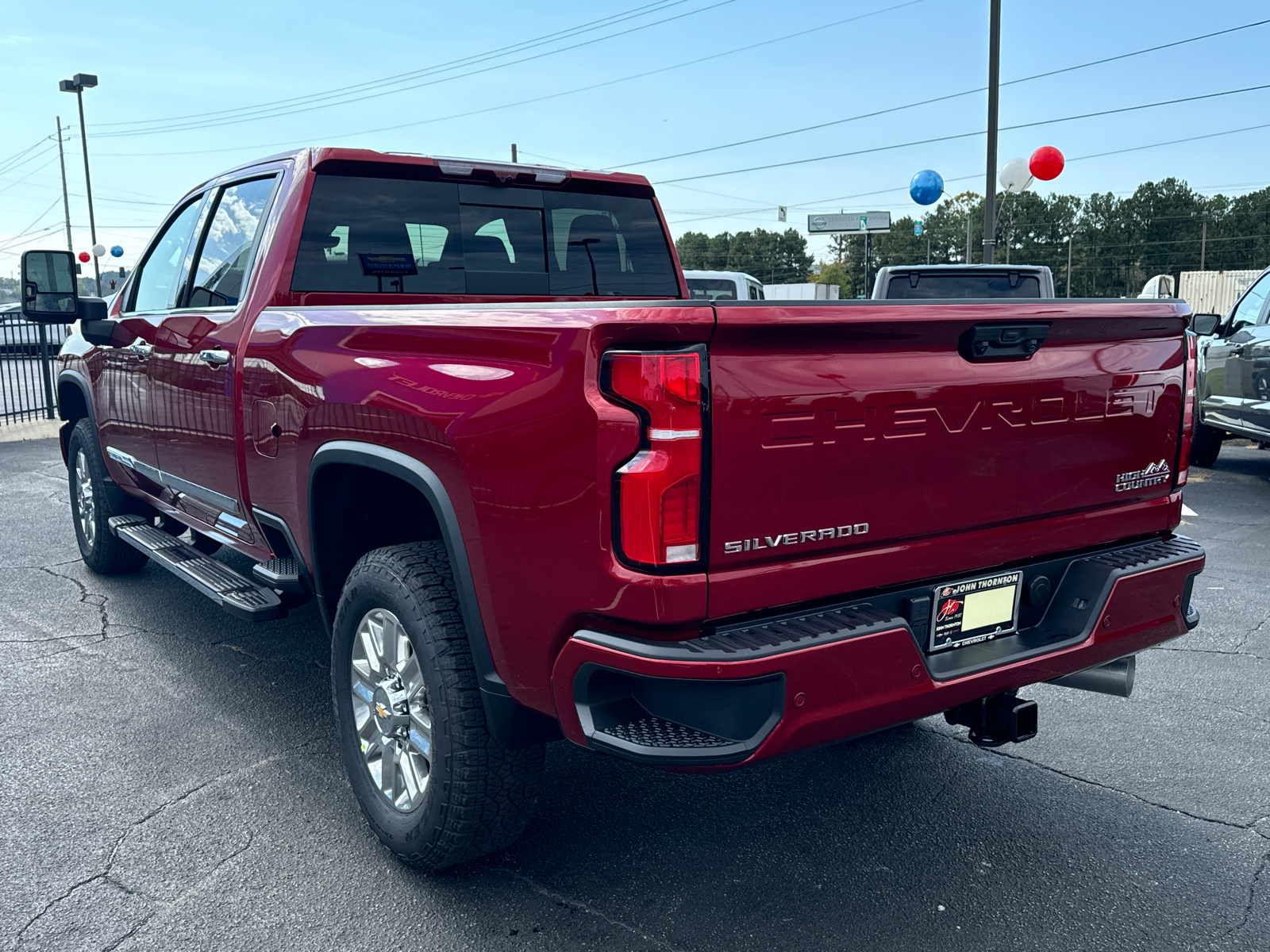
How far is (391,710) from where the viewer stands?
2.92 m

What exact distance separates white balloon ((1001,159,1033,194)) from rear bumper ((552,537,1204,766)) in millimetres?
15332

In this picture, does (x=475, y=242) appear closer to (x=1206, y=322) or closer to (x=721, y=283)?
(x=1206, y=322)

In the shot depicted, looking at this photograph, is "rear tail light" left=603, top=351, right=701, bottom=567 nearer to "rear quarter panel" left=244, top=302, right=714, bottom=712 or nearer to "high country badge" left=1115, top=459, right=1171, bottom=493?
"rear quarter panel" left=244, top=302, right=714, bottom=712

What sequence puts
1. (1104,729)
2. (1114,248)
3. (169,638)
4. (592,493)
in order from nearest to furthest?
(592,493) < (1104,729) < (169,638) < (1114,248)

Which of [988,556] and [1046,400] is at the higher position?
[1046,400]

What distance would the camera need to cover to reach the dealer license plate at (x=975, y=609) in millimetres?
2533

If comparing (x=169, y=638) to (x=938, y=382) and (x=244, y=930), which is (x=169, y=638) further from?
(x=938, y=382)

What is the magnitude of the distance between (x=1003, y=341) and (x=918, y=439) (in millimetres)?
351

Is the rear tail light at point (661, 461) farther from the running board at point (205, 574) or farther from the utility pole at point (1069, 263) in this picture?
the utility pole at point (1069, 263)

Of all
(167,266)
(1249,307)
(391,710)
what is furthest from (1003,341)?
(1249,307)

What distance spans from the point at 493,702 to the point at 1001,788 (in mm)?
1853

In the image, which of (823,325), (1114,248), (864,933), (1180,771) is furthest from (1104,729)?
(1114,248)

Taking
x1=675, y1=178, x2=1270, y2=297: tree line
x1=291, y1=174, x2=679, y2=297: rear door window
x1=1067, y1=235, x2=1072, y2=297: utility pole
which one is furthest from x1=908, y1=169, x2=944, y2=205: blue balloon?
x1=1067, y1=235, x2=1072, y2=297: utility pole

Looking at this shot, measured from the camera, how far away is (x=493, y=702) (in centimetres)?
255
